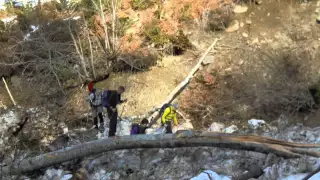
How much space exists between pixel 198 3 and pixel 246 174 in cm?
1024

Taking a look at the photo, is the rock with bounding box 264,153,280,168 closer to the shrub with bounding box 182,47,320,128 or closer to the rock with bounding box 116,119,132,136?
the rock with bounding box 116,119,132,136

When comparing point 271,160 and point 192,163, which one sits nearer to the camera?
point 271,160

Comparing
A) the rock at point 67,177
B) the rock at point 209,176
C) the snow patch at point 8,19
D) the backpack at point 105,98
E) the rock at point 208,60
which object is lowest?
the rock at point 208,60

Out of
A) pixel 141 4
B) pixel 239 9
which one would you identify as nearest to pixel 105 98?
pixel 141 4

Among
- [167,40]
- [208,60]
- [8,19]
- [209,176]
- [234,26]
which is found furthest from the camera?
[8,19]

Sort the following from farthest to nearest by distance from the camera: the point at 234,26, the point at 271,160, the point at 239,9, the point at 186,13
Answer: the point at 239,9, the point at 234,26, the point at 186,13, the point at 271,160

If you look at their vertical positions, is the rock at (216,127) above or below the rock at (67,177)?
below

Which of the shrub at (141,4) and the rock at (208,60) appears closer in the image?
the rock at (208,60)

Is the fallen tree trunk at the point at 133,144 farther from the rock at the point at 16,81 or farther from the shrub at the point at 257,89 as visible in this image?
→ the rock at the point at 16,81

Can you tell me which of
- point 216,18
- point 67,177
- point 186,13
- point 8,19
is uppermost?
point 8,19

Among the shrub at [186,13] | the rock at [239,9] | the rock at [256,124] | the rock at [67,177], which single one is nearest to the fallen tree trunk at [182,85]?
the shrub at [186,13]

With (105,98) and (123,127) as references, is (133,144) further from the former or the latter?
(123,127)

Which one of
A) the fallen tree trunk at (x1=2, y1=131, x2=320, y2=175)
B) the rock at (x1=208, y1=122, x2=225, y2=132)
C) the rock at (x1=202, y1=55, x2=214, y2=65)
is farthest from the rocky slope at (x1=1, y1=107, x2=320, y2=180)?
the rock at (x1=202, y1=55, x2=214, y2=65)

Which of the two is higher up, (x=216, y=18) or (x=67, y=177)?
(x=216, y=18)
